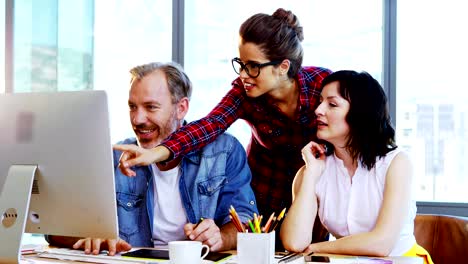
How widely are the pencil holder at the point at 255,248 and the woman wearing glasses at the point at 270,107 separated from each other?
27.6 inches

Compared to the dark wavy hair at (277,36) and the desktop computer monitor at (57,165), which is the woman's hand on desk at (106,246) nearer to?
the desktop computer monitor at (57,165)

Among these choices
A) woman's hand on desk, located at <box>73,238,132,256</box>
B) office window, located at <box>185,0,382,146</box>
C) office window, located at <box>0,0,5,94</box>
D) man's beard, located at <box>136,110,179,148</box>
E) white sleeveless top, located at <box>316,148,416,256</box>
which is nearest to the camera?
woman's hand on desk, located at <box>73,238,132,256</box>

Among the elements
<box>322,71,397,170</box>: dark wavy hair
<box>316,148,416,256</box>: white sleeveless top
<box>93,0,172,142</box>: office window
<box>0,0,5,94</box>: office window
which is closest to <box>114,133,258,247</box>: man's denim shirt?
<box>316,148,416,256</box>: white sleeveless top

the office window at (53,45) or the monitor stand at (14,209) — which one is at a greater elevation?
the office window at (53,45)

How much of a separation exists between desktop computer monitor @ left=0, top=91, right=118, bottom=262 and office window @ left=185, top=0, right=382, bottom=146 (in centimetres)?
272

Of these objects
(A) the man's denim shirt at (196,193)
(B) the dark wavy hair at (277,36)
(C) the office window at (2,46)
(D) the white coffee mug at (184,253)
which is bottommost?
(D) the white coffee mug at (184,253)

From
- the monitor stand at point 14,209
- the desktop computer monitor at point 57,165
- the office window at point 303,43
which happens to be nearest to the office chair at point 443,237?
the desktop computer monitor at point 57,165

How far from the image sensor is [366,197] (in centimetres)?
219

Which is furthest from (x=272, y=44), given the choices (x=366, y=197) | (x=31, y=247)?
(x=31, y=247)

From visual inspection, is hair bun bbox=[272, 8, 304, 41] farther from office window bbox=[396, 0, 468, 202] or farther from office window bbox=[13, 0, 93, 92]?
office window bbox=[13, 0, 93, 92]

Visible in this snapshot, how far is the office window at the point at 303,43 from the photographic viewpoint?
4.25 meters

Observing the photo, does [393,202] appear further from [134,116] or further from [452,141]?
[452,141]

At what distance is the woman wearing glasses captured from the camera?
239cm

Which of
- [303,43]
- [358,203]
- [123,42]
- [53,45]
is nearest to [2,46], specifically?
[53,45]
